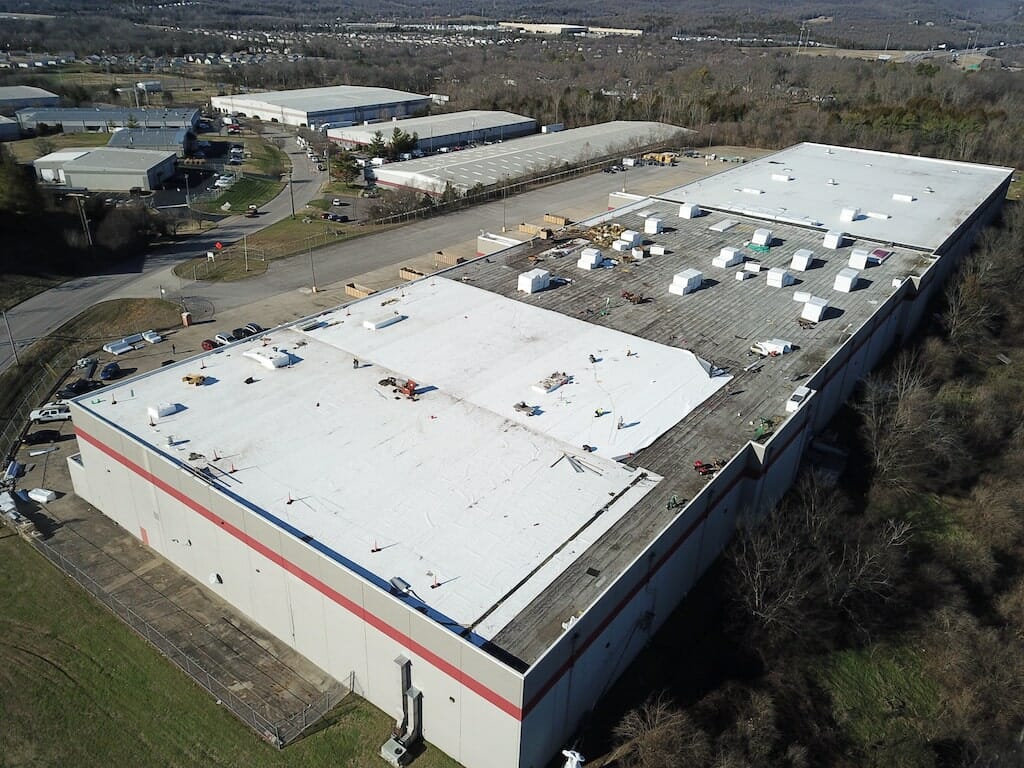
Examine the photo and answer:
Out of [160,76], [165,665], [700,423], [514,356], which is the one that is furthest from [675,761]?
[160,76]

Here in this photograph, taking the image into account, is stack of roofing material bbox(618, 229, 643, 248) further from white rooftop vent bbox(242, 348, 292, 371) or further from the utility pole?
the utility pole

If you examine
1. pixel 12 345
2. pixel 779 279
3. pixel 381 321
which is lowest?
pixel 12 345

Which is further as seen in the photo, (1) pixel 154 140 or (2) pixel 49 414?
(1) pixel 154 140

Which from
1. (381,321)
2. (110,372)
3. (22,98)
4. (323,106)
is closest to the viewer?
(381,321)

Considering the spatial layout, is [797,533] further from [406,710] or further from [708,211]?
[708,211]

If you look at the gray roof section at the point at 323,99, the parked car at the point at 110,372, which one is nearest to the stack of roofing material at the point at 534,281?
the parked car at the point at 110,372

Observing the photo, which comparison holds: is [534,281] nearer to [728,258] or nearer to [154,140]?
[728,258]

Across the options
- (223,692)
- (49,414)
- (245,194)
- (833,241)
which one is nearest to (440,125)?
(245,194)

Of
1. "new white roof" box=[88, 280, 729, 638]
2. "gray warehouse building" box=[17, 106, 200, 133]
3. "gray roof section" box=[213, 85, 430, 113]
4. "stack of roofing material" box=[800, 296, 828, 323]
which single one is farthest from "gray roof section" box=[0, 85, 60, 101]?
"stack of roofing material" box=[800, 296, 828, 323]
